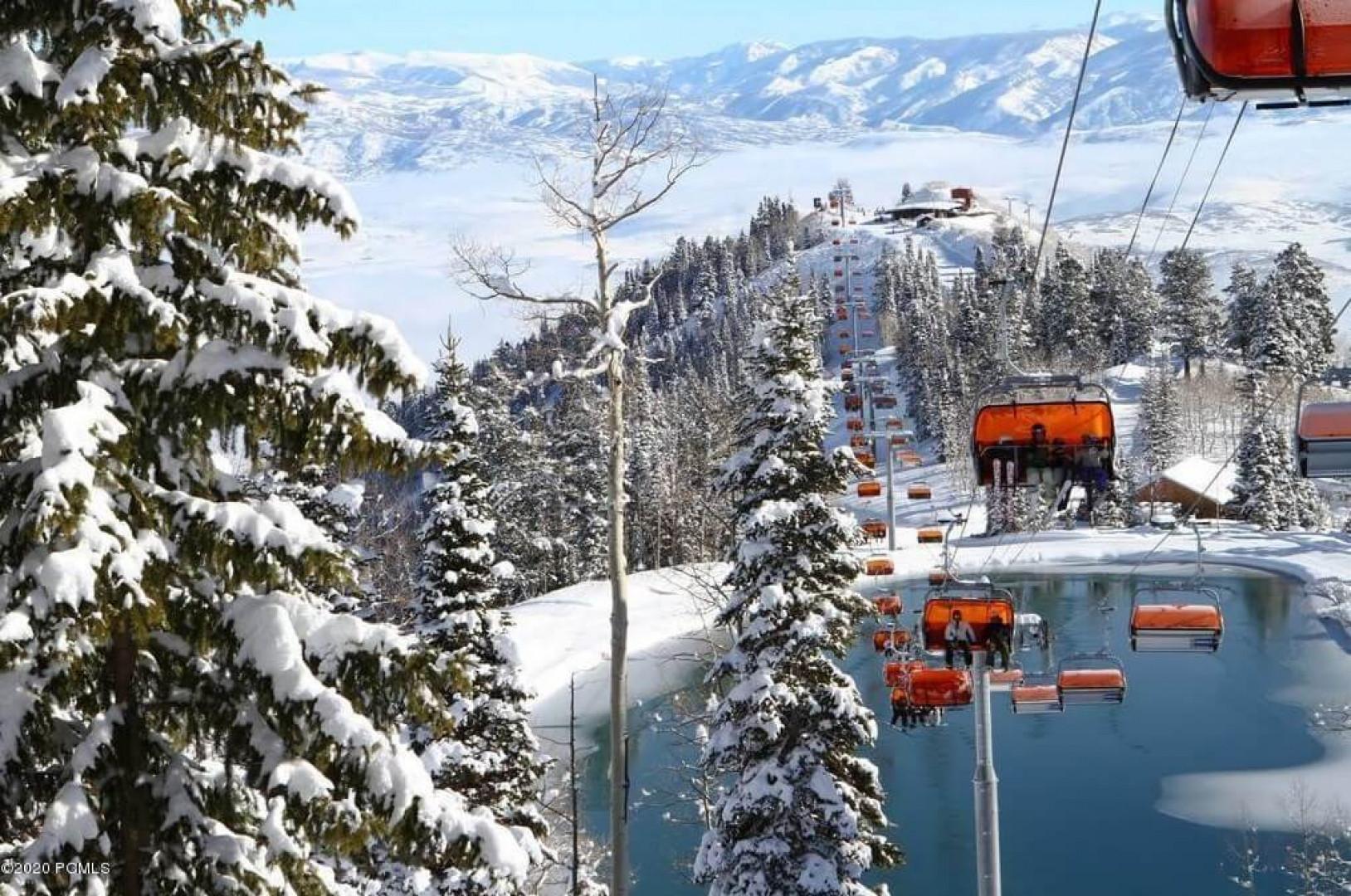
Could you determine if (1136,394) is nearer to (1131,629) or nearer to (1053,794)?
(1053,794)

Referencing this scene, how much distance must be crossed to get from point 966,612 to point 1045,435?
3.64 metres

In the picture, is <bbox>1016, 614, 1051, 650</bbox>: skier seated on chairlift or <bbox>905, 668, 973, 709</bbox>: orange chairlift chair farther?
<bbox>905, 668, 973, 709</bbox>: orange chairlift chair

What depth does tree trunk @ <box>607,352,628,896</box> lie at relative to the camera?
45.9ft

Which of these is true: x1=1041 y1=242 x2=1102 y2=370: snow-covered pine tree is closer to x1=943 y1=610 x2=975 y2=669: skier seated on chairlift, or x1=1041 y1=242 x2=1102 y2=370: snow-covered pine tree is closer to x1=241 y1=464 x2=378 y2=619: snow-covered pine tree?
x1=241 y1=464 x2=378 y2=619: snow-covered pine tree

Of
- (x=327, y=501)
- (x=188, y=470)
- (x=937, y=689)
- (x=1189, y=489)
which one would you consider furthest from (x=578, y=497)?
(x=188, y=470)

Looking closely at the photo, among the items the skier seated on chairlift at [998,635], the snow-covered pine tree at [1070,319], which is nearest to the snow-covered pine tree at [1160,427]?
the snow-covered pine tree at [1070,319]

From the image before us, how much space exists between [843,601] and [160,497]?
44.1 feet

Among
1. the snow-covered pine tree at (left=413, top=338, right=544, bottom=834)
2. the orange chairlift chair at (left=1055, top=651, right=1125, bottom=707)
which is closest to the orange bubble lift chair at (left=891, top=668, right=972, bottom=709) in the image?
the orange chairlift chair at (left=1055, top=651, right=1125, bottom=707)

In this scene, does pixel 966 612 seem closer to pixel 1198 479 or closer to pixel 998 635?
pixel 998 635

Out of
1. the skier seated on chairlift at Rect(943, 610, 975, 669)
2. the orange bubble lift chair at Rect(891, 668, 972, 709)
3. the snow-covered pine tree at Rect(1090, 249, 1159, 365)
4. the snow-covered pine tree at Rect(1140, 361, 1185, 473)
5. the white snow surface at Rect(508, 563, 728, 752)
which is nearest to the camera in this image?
the skier seated on chairlift at Rect(943, 610, 975, 669)

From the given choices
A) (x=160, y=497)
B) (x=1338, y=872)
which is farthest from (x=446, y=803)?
(x=1338, y=872)

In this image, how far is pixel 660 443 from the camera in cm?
8425

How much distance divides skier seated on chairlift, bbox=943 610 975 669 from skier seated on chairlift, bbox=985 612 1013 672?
239 millimetres

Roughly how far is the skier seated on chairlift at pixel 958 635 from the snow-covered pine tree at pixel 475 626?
5.85 m
